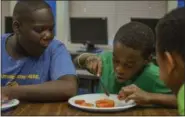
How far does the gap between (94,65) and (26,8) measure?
42 cm

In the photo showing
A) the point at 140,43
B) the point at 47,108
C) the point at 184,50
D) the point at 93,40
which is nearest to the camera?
→ the point at 184,50

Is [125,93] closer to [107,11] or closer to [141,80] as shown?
[141,80]

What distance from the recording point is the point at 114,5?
5.27 m

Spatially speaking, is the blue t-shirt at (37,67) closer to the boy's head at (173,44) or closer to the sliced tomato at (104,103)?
the sliced tomato at (104,103)

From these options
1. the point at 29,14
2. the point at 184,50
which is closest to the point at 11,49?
the point at 29,14

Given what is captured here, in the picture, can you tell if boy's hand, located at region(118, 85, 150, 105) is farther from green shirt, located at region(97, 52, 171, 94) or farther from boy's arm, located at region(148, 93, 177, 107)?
green shirt, located at region(97, 52, 171, 94)

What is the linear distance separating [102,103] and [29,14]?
560 millimetres

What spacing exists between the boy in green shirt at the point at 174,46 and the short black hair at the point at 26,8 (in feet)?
2.61

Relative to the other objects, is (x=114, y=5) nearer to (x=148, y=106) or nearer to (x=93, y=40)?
(x=93, y=40)

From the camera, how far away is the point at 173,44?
0.81m

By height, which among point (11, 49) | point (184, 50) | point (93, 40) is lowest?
point (93, 40)

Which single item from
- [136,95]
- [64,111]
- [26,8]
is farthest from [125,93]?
[26,8]

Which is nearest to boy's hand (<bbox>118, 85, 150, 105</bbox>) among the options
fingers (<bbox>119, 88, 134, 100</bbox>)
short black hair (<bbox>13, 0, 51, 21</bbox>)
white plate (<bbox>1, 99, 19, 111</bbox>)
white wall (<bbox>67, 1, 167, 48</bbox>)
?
fingers (<bbox>119, 88, 134, 100</bbox>)

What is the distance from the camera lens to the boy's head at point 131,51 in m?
1.43
